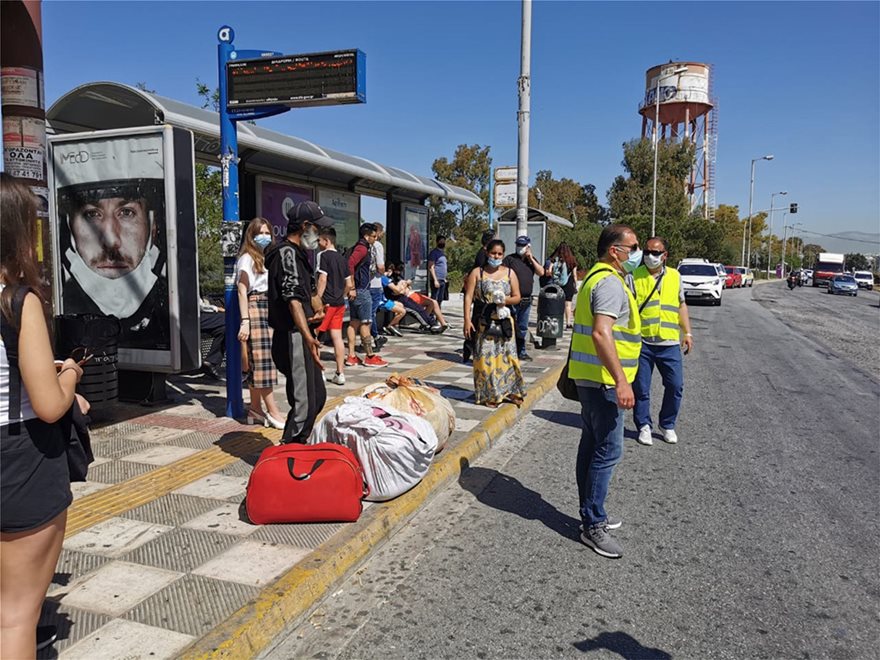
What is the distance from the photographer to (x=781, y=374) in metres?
Result: 10.0

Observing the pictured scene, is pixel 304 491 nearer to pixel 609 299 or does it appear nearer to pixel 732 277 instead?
pixel 609 299

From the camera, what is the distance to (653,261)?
5.96 meters

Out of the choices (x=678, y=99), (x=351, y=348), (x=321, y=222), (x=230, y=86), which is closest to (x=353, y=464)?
(x=321, y=222)

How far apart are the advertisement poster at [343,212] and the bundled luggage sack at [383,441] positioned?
26.5 ft

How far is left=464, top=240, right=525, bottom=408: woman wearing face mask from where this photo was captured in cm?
690

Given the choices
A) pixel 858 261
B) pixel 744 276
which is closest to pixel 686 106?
pixel 744 276

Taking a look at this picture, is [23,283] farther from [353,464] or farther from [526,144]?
Result: [526,144]

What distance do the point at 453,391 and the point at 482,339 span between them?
105 cm

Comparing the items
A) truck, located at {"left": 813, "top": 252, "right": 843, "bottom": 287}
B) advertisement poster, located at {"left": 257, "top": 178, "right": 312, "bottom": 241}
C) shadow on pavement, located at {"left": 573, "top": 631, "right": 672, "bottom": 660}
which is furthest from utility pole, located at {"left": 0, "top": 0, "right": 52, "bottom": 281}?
truck, located at {"left": 813, "top": 252, "right": 843, "bottom": 287}

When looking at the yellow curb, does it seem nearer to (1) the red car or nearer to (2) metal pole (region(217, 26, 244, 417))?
(2) metal pole (region(217, 26, 244, 417))

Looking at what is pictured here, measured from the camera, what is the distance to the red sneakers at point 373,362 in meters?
9.34

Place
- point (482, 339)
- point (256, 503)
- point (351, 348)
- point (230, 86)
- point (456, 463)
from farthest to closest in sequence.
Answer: point (351, 348)
point (482, 339)
point (230, 86)
point (456, 463)
point (256, 503)

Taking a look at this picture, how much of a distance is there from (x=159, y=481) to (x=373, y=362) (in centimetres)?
500

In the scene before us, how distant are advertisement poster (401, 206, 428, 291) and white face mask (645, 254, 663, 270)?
9.36 metres
